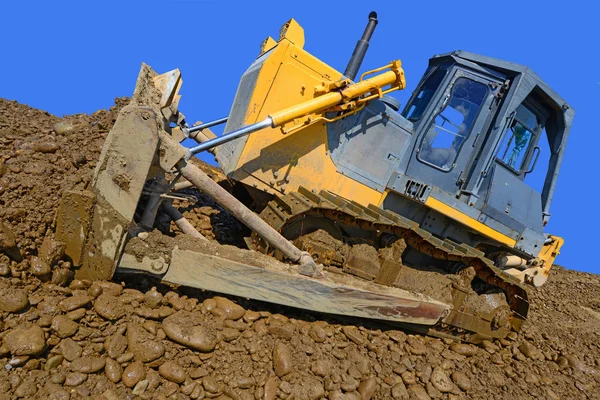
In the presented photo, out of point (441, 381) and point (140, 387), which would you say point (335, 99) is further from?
point (140, 387)

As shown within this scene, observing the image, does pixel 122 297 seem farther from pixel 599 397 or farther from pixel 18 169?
pixel 599 397

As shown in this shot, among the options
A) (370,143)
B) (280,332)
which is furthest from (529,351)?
(280,332)

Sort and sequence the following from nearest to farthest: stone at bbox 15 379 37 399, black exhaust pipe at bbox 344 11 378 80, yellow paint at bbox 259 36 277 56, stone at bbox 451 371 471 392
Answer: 1. stone at bbox 15 379 37 399
2. stone at bbox 451 371 471 392
3. black exhaust pipe at bbox 344 11 378 80
4. yellow paint at bbox 259 36 277 56

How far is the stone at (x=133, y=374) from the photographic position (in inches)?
120

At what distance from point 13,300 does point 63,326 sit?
1.14ft

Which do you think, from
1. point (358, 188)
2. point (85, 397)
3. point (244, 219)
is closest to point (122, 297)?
point (85, 397)

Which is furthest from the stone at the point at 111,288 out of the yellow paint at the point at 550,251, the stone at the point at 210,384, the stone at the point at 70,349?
the yellow paint at the point at 550,251

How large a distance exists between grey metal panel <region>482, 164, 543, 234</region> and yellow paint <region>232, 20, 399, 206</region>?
1801 millimetres

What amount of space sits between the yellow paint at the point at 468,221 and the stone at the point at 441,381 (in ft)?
5.24

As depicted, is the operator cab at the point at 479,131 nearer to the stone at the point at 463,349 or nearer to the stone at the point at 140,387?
the stone at the point at 463,349

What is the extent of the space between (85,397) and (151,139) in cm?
171

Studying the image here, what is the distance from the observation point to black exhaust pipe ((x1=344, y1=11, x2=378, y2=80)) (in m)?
4.93

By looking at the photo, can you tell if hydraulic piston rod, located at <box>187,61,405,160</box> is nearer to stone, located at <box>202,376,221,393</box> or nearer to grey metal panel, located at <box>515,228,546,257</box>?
stone, located at <box>202,376,221,393</box>

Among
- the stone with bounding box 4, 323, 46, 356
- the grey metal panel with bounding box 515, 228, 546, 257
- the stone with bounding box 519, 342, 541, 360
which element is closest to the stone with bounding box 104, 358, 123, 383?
the stone with bounding box 4, 323, 46, 356
